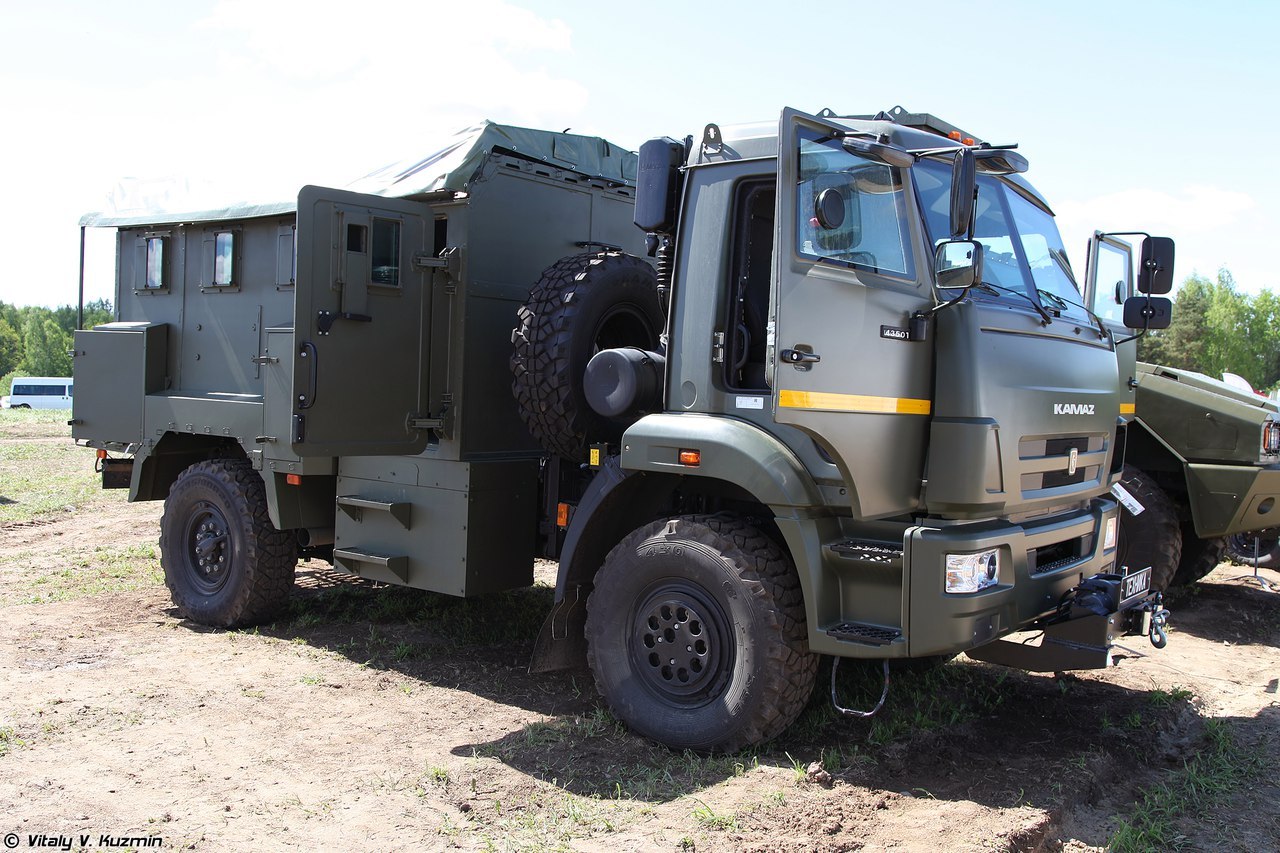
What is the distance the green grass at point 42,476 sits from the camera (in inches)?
534

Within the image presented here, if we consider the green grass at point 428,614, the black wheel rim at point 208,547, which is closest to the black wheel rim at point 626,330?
the green grass at point 428,614

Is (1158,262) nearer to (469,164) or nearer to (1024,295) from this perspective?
(1024,295)

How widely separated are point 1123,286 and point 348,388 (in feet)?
18.2

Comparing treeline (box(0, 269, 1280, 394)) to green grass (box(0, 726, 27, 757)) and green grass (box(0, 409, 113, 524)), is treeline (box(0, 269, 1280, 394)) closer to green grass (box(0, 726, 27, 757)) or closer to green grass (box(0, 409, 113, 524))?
green grass (box(0, 409, 113, 524))

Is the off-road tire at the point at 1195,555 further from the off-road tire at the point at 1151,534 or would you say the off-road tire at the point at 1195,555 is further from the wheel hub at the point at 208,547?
the wheel hub at the point at 208,547

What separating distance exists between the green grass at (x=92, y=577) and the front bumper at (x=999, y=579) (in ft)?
22.7

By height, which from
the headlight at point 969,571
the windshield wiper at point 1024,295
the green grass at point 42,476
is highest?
the windshield wiper at point 1024,295

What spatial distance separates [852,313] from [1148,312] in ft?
8.57

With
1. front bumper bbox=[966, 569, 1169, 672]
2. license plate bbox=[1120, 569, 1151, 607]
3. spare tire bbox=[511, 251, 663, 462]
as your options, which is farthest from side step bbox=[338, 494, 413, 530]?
license plate bbox=[1120, 569, 1151, 607]

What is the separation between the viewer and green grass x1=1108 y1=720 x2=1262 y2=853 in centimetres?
414

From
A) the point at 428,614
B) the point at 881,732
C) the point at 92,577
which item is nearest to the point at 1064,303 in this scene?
the point at 881,732

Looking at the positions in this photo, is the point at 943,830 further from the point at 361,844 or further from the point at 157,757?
the point at 157,757

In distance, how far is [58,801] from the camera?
432cm

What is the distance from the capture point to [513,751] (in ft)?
16.4
